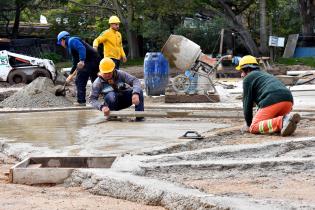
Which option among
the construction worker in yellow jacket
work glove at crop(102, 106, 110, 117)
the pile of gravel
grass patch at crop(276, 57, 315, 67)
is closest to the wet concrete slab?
work glove at crop(102, 106, 110, 117)

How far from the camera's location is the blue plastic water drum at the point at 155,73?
53.5 ft

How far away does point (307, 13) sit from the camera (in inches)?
1396

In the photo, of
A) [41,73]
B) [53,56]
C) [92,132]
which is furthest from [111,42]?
[53,56]

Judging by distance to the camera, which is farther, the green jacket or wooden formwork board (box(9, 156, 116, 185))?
the green jacket

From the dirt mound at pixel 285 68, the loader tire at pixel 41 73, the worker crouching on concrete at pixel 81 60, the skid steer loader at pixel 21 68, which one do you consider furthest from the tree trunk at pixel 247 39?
the worker crouching on concrete at pixel 81 60

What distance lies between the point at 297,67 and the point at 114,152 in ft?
71.9

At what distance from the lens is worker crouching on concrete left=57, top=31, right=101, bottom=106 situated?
557 inches

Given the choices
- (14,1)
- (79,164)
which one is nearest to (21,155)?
(79,164)

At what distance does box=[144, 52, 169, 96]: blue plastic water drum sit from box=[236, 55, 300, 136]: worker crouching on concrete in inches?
274

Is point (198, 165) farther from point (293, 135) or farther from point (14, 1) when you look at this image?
point (14, 1)

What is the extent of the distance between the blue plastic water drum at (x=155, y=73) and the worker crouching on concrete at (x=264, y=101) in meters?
6.97

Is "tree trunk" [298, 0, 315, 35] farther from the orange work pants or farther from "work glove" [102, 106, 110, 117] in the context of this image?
the orange work pants

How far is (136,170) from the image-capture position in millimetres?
6680

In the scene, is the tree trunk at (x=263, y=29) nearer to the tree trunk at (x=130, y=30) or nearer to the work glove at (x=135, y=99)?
the tree trunk at (x=130, y=30)
